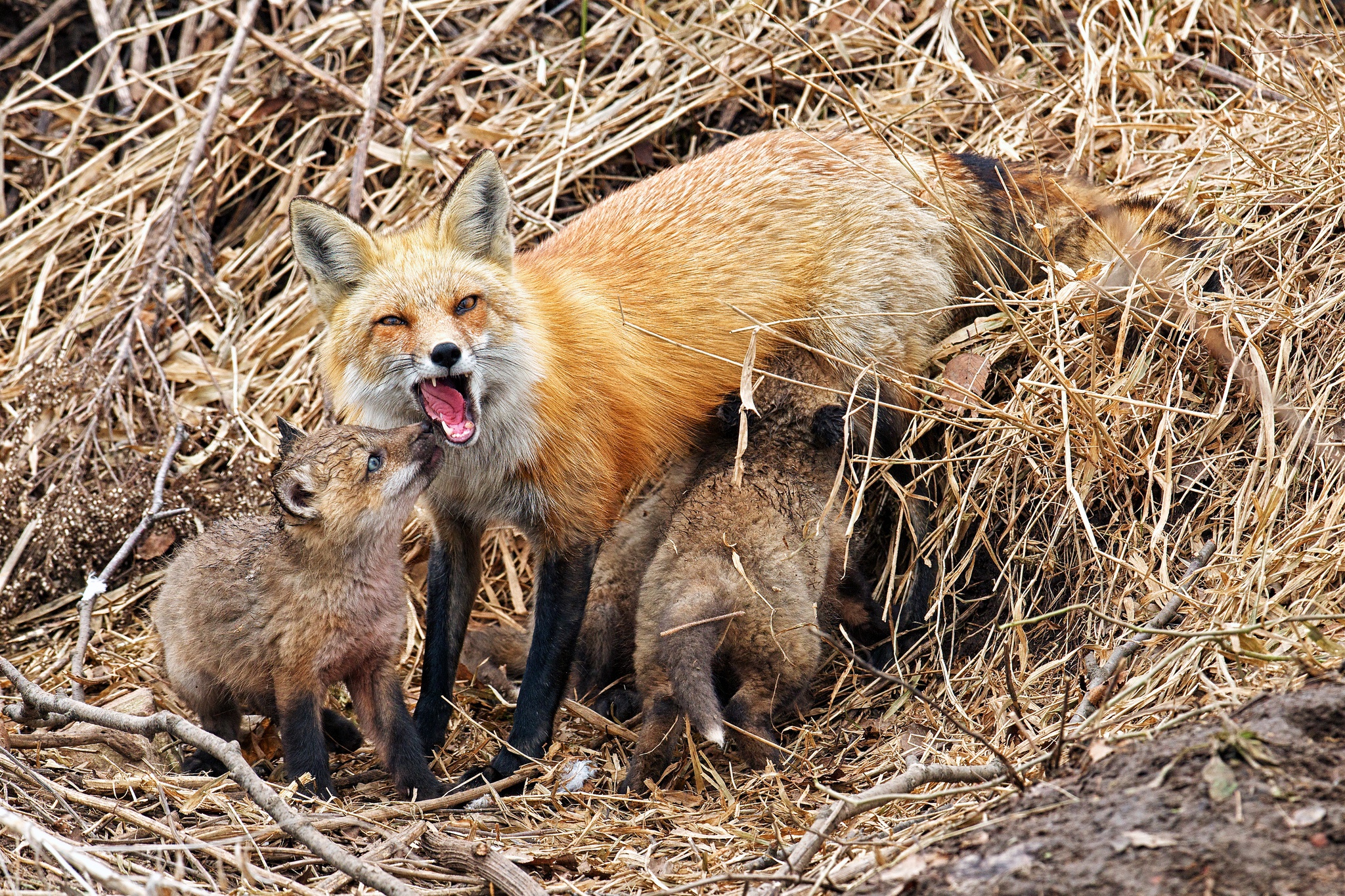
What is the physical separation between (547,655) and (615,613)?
52cm

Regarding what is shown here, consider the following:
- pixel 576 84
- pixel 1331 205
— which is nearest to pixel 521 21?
pixel 576 84

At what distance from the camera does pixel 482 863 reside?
3.29 m

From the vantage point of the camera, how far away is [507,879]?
320 centimetres

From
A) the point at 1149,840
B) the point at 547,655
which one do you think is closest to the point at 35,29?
the point at 547,655

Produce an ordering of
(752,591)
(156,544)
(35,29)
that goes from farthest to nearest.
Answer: (35,29), (156,544), (752,591)

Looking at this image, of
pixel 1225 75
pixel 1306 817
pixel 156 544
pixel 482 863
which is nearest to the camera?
pixel 1306 817

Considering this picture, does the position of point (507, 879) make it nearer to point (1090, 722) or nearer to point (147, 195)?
point (1090, 722)

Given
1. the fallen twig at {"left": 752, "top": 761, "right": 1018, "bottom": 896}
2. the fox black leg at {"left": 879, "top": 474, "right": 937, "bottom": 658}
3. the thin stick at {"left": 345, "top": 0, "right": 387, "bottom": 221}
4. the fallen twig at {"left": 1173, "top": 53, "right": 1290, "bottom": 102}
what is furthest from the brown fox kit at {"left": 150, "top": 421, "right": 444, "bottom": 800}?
the fallen twig at {"left": 1173, "top": 53, "right": 1290, "bottom": 102}

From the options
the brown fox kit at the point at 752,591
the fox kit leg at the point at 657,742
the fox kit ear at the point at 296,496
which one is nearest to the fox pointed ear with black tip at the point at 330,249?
the fox kit ear at the point at 296,496

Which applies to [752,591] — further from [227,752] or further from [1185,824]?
[1185,824]

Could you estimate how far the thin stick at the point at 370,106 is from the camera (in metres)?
6.15

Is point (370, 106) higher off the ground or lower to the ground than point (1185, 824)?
higher

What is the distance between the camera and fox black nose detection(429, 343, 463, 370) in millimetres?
4070

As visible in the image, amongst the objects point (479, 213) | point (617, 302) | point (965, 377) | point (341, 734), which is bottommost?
point (341, 734)
